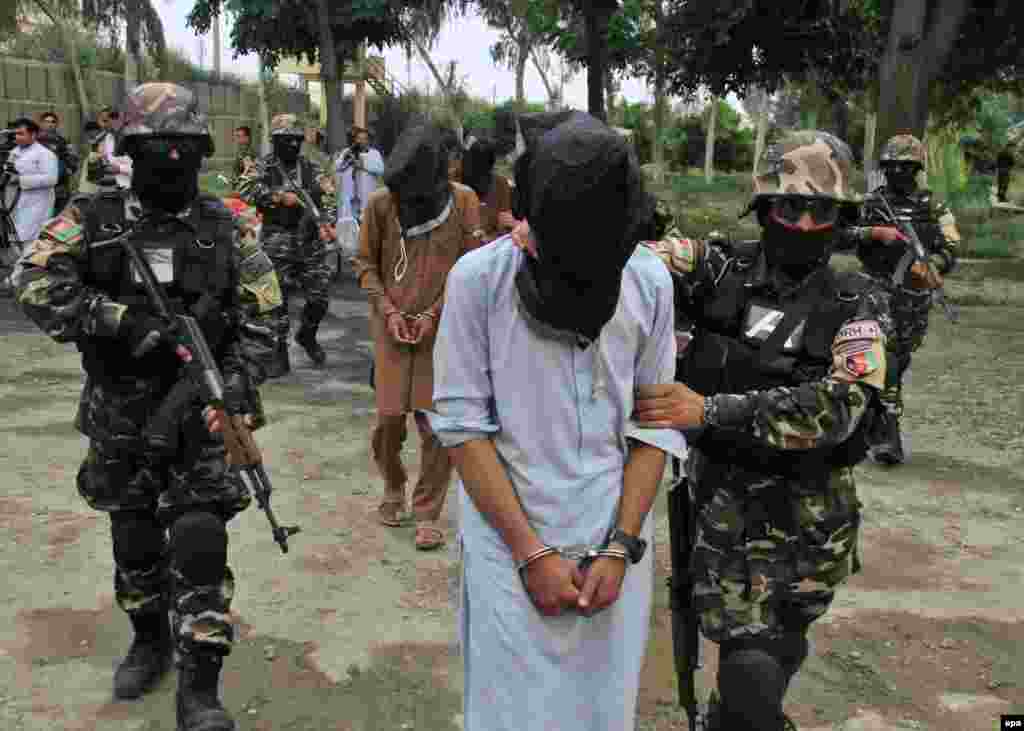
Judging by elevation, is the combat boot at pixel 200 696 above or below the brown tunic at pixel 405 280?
below

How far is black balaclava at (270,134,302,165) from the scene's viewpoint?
27.9 ft

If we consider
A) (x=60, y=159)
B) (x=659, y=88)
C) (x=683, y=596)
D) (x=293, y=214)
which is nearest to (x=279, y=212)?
(x=293, y=214)

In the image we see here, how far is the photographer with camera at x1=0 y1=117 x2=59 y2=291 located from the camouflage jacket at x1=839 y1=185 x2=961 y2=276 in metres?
8.75

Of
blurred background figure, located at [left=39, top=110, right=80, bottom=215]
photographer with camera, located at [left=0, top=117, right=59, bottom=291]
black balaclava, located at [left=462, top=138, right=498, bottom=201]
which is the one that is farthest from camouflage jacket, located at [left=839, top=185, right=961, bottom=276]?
blurred background figure, located at [left=39, top=110, right=80, bottom=215]

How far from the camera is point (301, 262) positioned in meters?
8.81

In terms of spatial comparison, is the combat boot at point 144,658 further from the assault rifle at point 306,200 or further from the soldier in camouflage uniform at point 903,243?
the assault rifle at point 306,200

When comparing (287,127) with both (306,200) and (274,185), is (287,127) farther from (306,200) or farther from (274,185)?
(306,200)

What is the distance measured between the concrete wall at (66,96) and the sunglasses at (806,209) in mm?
15501

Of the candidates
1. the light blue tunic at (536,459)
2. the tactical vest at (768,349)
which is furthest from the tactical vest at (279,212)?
the light blue tunic at (536,459)

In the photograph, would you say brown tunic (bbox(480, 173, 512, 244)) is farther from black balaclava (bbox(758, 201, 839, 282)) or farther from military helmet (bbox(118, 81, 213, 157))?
black balaclava (bbox(758, 201, 839, 282))

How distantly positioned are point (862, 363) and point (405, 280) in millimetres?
2753

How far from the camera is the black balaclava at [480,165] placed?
6.30 m

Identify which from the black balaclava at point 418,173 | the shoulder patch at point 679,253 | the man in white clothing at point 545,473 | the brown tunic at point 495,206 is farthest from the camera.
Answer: the brown tunic at point 495,206

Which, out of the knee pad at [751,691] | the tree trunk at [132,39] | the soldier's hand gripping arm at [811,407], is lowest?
the knee pad at [751,691]
